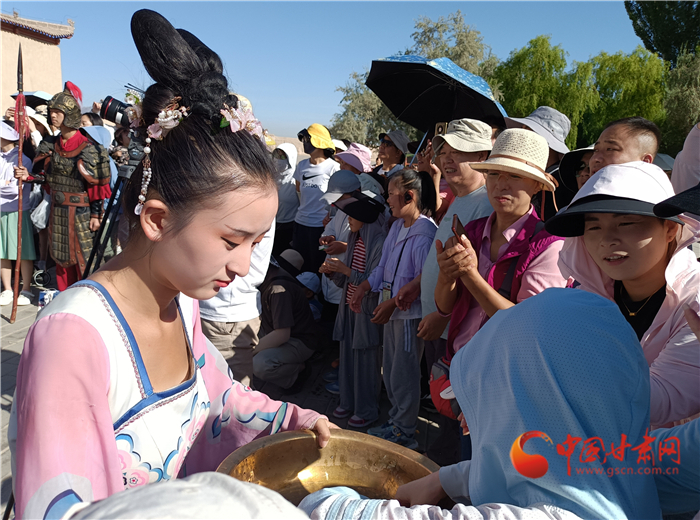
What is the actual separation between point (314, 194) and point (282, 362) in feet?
9.17

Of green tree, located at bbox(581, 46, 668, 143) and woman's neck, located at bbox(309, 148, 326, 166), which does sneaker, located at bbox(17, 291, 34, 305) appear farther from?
green tree, located at bbox(581, 46, 668, 143)

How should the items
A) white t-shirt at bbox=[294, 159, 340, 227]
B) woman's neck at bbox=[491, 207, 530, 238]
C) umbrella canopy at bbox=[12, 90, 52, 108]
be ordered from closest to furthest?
woman's neck at bbox=[491, 207, 530, 238] → white t-shirt at bbox=[294, 159, 340, 227] → umbrella canopy at bbox=[12, 90, 52, 108]

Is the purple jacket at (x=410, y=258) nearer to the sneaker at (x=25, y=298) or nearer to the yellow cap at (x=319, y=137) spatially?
→ the yellow cap at (x=319, y=137)

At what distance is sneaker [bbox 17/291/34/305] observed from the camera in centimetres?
592

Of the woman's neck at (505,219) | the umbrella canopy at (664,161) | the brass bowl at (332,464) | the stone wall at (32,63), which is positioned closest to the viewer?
the brass bowl at (332,464)

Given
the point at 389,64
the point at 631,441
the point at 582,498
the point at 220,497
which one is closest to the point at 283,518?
the point at 220,497

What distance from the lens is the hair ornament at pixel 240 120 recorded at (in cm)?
127

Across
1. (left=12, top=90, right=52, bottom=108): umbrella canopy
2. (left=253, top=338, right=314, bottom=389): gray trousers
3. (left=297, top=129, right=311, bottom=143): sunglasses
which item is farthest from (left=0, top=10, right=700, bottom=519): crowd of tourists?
(left=12, top=90, right=52, bottom=108): umbrella canopy

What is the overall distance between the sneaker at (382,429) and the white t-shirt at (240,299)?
1.33 m

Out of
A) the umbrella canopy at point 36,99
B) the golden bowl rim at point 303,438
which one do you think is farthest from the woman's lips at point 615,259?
the umbrella canopy at point 36,99

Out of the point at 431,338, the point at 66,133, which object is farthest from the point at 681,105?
the point at 66,133

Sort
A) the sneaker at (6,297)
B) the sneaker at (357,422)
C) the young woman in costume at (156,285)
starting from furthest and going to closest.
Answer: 1. the sneaker at (6,297)
2. the sneaker at (357,422)
3. the young woman in costume at (156,285)

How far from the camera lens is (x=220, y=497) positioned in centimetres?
49

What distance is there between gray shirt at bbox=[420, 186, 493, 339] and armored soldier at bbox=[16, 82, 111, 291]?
4608 mm
